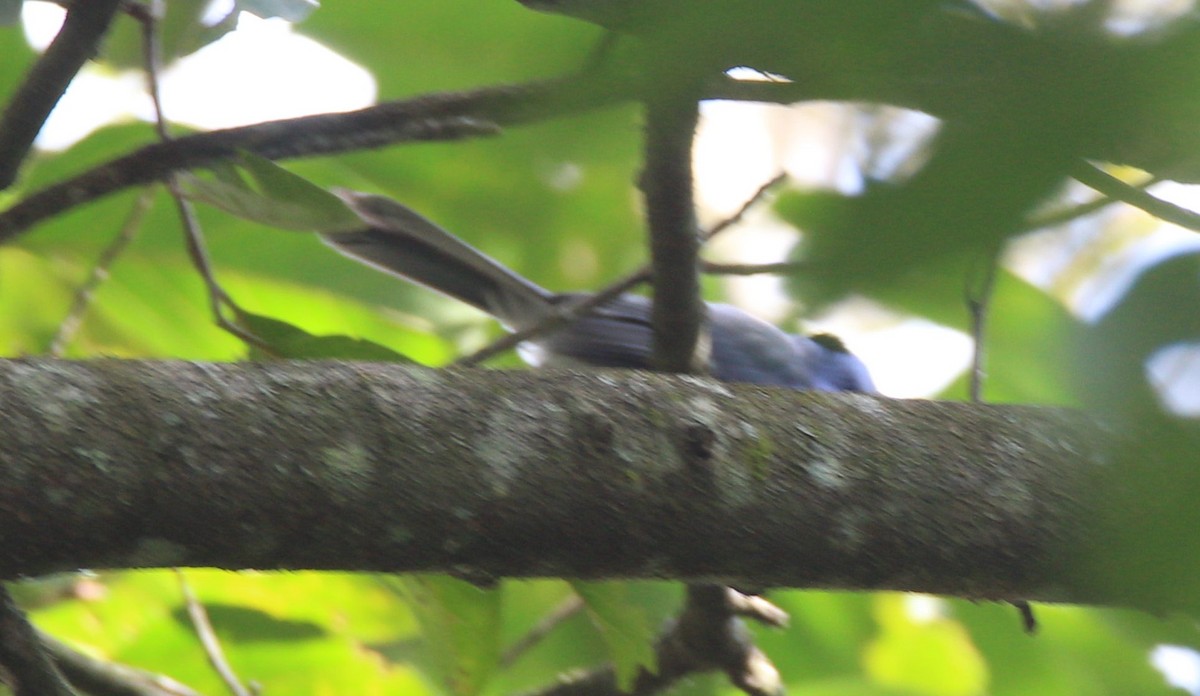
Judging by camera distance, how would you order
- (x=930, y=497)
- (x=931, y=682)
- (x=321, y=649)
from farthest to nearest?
(x=931, y=682), (x=321, y=649), (x=930, y=497)

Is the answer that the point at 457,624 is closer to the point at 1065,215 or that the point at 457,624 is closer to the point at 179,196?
the point at 179,196

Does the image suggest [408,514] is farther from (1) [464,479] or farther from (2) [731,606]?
(2) [731,606]

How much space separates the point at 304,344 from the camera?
72.3 inches

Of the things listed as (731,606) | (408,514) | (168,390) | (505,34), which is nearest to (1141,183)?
(505,34)

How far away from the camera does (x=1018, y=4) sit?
353 millimetres

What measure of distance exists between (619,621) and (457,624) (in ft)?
0.94

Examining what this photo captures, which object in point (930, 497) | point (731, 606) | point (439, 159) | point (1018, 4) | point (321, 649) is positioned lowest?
point (321, 649)

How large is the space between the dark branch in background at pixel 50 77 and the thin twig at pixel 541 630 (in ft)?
4.65

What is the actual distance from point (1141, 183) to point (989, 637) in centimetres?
222

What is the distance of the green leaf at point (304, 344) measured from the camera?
176cm

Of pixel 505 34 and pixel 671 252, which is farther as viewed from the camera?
pixel 671 252

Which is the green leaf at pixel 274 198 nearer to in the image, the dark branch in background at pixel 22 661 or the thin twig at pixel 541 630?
the dark branch in background at pixel 22 661

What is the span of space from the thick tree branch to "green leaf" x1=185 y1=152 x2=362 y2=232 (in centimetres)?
44

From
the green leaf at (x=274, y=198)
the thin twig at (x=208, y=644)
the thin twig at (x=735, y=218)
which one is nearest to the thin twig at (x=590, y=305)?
the thin twig at (x=735, y=218)
